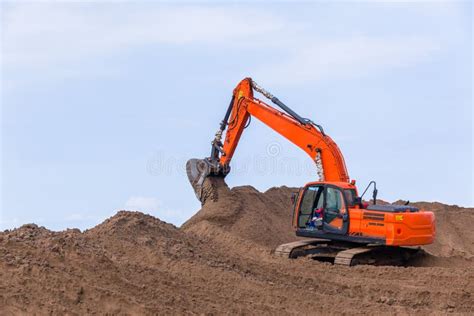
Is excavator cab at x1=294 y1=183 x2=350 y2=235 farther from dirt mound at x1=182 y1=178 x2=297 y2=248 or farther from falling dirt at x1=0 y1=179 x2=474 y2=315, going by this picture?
dirt mound at x1=182 y1=178 x2=297 y2=248

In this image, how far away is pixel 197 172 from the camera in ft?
64.3

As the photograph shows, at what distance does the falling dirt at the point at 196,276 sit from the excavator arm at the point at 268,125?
0.54 meters

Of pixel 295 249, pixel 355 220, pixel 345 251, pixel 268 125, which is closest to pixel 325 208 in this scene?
pixel 355 220

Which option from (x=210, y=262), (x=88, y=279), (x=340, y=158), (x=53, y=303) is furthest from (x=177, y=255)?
(x=340, y=158)

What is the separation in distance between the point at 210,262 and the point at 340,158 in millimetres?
5250

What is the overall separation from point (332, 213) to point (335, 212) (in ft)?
0.25

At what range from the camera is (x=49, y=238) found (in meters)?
12.1

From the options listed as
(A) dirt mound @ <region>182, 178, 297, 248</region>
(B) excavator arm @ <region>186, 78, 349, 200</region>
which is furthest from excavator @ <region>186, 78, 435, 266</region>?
(A) dirt mound @ <region>182, 178, 297, 248</region>

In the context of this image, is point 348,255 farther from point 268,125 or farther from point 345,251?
point 268,125

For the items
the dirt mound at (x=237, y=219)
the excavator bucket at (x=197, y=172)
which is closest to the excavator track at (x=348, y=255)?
the dirt mound at (x=237, y=219)

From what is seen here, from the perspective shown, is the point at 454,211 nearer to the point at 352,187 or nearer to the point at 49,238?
the point at 352,187

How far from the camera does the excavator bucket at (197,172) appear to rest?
19.5 metres

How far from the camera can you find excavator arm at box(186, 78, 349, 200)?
17750 millimetres

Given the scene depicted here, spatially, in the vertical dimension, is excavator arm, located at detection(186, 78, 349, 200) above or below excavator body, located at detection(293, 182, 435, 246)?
above
